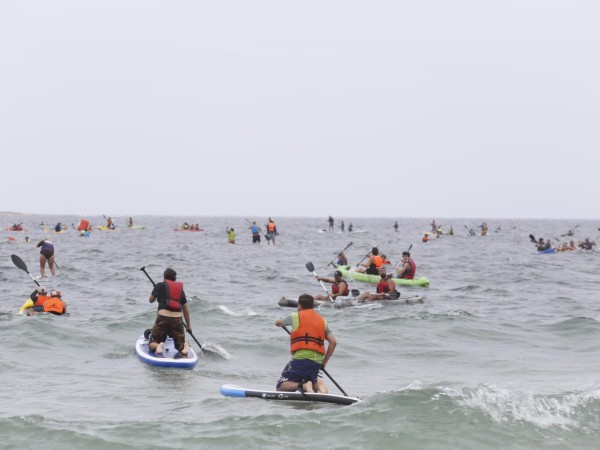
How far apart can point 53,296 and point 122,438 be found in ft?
34.4

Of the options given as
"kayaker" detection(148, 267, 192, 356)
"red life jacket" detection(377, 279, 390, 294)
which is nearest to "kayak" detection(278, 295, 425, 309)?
"red life jacket" detection(377, 279, 390, 294)

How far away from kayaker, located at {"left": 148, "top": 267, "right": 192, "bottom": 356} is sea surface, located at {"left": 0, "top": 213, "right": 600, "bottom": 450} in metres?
0.61

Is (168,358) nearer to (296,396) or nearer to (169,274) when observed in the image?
(169,274)

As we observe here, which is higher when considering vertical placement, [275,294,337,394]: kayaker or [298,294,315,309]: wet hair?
[298,294,315,309]: wet hair

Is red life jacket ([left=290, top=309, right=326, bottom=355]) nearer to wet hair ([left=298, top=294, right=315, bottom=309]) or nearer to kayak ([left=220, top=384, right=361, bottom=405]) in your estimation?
wet hair ([left=298, top=294, right=315, bottom=309])

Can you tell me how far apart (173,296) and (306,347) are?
3.62 m

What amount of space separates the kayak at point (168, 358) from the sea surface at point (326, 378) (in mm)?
189

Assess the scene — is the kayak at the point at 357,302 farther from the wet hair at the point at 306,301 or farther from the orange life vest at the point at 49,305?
the wet hair at the point at 306,301

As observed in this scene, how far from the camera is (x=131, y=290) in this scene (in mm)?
26609

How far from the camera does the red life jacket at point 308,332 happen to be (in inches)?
414

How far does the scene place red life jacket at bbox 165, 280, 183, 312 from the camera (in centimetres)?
1318

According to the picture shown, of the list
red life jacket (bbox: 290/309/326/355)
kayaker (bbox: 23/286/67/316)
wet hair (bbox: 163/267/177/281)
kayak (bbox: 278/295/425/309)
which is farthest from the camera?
kayak (bbox: 278/295/425/309)

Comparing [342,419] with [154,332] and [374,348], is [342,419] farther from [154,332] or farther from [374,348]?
[374,348]

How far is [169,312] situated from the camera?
13297 mm
